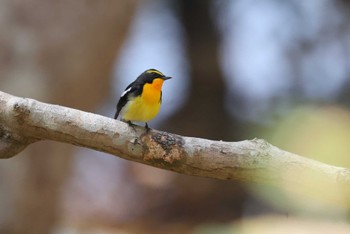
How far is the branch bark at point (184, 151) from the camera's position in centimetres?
158

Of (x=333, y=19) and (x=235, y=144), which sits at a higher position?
(x=333, y=19)

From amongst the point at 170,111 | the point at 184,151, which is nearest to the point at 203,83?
the point at 170,111

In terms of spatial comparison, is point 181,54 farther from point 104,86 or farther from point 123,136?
point 123,136

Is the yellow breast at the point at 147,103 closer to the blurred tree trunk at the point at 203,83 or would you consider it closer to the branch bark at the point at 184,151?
the branch bark at the point at 184,151

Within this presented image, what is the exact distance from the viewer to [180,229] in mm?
Result: 5023

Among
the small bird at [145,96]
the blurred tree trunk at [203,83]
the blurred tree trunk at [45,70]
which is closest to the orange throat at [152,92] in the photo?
the small bird at [145,96]

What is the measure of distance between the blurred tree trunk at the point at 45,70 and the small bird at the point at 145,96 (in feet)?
6.98

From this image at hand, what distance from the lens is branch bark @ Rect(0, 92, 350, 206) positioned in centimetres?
158

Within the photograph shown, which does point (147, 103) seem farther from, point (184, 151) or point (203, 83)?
point (203, 83)

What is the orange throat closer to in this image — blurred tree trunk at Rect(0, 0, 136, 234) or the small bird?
the small bird

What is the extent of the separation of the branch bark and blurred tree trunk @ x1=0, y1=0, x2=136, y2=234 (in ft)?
6.66

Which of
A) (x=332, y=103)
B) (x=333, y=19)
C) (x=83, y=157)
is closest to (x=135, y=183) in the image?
(x=83, y=157)

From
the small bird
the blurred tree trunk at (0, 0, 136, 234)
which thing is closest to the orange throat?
the small bird

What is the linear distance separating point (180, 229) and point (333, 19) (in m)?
2.40
